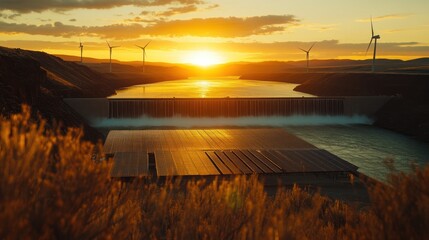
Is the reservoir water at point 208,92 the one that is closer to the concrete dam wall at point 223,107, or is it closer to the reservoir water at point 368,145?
the concrete dam wall at point 223,107

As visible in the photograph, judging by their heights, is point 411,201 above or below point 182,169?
above

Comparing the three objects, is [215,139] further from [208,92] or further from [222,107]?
[208,92]

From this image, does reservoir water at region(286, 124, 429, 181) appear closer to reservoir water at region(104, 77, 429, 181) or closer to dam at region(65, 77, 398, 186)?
reservoir water at region(104, 77, 429, 181)

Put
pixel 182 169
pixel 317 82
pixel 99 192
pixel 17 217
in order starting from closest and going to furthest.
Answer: pixel 17 217
pixel 99 192
pixel 182 169
pixel 317 82

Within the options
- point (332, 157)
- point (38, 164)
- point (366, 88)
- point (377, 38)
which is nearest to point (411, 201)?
point (38, 164)

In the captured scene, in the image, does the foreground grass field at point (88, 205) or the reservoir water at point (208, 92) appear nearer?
the foreground grass field at point (88, 205)

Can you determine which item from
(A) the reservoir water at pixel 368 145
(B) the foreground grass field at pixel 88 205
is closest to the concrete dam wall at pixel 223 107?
(A) the reservoir water at pixel 368 145

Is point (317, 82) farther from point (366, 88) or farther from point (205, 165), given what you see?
point (205, 165)
